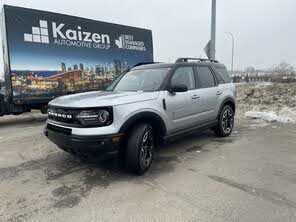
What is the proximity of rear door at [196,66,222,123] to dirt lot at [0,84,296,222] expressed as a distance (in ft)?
2.38

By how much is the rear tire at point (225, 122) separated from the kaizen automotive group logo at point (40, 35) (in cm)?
622

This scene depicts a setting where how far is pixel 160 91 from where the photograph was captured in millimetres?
4863

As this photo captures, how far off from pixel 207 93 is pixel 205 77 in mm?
407

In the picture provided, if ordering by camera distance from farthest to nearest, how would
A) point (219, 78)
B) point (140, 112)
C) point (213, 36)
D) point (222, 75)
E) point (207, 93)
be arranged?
1. point (213, 36)
2. point (222, 75)
3. point (219, 78)
4. point (207, 93)
5. point (140, 112)

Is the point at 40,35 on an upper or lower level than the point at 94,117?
upper

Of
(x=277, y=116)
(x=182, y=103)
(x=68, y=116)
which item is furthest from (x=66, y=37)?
(x=277, y=116)

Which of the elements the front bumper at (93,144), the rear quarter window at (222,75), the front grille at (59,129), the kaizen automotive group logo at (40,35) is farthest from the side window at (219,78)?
the kaizen automotive group logo at (40,35)

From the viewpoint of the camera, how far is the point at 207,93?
6047 mm

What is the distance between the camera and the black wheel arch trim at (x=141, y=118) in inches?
164

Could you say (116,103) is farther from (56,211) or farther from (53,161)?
(53,161)

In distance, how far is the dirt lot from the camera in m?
3.26

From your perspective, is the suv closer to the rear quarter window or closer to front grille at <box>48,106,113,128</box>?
front grille at <box>48,106,113,128</box>

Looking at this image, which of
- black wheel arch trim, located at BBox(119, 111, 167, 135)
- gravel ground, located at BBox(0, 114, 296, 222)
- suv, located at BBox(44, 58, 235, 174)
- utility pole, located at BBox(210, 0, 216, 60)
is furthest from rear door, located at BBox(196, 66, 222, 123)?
utility pole, located at BBox(210, 0, 216, 60)

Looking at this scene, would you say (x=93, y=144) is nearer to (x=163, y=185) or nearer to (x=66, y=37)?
(x=163, y=185)
